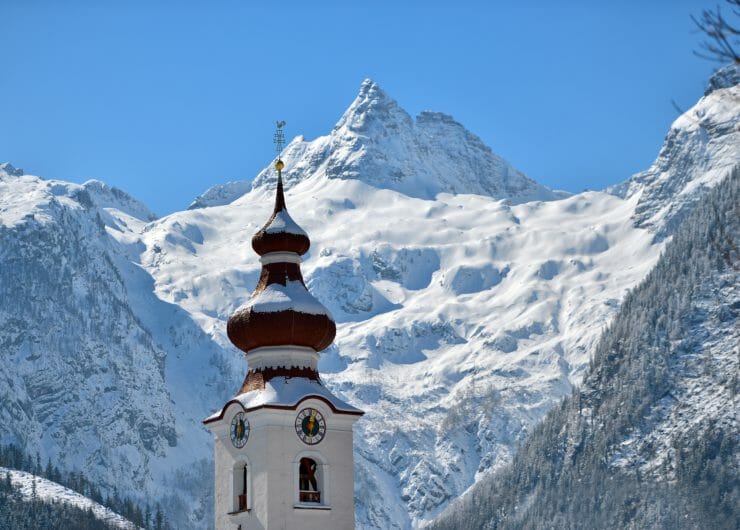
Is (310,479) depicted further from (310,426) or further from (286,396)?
(286,396)

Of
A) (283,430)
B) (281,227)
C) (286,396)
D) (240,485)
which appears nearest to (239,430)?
(283,430)

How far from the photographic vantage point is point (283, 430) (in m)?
60.2

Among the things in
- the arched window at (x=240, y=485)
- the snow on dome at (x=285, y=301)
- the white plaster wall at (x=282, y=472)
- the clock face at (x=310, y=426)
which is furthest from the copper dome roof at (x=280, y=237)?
the arched window at (x=240, y=485)

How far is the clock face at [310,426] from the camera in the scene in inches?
2382

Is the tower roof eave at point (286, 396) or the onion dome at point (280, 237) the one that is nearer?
the tower roof eave at point (286, 396)

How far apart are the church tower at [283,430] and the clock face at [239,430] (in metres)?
0.03

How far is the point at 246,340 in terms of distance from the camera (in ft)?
206

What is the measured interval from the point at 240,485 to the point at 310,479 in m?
2.34

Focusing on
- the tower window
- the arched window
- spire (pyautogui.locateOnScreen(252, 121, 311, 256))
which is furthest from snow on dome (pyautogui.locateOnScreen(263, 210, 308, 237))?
the arched window

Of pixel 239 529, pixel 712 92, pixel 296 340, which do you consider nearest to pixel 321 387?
pixel 296 340

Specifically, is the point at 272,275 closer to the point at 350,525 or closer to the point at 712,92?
the point at 350,525

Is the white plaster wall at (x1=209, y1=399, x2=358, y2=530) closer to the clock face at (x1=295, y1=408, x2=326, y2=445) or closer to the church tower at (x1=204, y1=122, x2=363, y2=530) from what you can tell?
the church tower at (x1=204, y1=122, x2=363, y2=530)

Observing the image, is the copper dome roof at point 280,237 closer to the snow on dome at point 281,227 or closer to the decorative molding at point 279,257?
the snow on dome at point 281,227

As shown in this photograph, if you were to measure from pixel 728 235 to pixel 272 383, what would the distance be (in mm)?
28593
